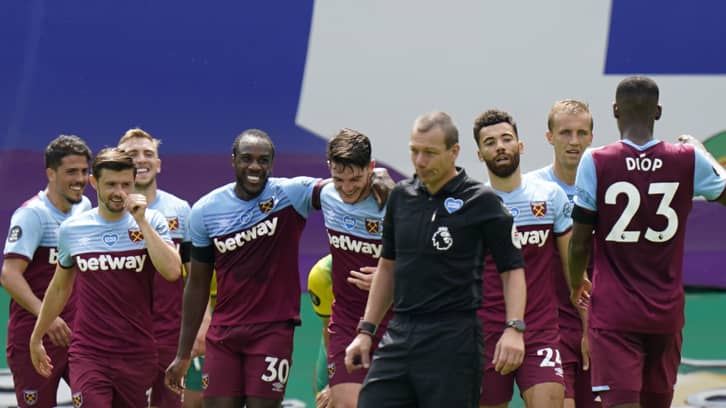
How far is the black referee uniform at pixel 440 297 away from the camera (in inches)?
207

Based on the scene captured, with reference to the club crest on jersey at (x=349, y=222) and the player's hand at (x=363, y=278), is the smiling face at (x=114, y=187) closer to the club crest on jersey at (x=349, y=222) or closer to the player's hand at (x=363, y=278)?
the club crest on jersey at (x=349, y=222)

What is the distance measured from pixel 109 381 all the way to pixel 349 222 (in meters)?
1.47

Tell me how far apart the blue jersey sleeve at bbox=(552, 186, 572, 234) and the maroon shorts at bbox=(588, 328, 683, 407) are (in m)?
0.81

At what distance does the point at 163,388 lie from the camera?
750cm

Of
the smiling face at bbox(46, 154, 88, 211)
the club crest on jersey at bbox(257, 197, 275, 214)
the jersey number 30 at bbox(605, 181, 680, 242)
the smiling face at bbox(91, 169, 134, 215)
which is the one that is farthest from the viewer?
the smiling face at bbox(46, 154, 88, 211)

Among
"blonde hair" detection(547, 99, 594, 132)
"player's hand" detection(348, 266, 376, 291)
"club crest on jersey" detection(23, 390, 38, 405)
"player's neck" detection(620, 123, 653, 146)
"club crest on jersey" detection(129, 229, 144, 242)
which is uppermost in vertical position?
"blonde hair" detection(547, 99, 594, 132)

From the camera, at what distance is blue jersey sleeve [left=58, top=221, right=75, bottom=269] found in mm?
6996

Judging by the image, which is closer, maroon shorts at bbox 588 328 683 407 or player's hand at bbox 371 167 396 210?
maroon shorts at bbox 588 328 683 407

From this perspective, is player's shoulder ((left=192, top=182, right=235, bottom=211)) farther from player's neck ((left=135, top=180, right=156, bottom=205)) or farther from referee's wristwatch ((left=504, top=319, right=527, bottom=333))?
referee's wristwatch ((left=504, top=319, right=527, bottom=333))

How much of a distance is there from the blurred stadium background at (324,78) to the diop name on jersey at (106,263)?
1.74 metres

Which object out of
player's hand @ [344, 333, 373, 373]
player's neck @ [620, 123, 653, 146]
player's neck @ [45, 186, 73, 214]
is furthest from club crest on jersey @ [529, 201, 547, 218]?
player's neck @ [45, 186, 73, 214]

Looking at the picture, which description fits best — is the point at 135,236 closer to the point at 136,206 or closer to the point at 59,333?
the point at 136,206

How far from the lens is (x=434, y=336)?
5.28m

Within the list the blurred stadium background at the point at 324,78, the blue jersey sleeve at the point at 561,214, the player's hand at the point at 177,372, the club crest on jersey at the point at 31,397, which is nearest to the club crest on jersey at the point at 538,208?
the blue jersey sleeve at the point at 561,214
